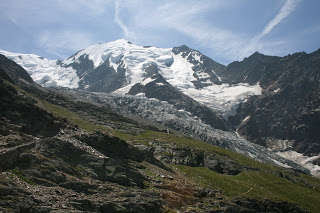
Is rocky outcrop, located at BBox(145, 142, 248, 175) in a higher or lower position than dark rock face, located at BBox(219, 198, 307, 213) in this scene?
higher

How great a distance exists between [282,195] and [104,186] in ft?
194

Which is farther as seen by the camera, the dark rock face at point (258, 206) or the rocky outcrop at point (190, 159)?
the rocky outcrop at point (190, 159)

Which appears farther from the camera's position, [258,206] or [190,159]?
[190,159]

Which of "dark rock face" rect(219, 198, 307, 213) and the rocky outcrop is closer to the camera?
"dark rock face" rect(219, 198, 307, 213)

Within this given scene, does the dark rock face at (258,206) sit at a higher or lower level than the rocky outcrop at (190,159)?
lower

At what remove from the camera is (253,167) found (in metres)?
127

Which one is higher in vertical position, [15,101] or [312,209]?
[15,101]

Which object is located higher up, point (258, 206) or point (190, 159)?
point (190, 159)

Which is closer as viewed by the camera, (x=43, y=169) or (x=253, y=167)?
(x=43, y=169)

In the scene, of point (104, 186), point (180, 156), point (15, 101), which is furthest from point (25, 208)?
point (180, 156)

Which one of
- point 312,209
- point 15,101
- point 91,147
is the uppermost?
point 15,101

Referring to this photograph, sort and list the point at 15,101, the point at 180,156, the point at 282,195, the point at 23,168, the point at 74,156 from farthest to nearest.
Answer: the point at 180,156
the point at 282,195
the point at 15,101
the point at 74,156
the point at 23,168

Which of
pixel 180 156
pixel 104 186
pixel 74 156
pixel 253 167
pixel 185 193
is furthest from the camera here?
pixel 253 167

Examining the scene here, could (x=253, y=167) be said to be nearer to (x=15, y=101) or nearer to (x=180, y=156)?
(x=180, y=156)
